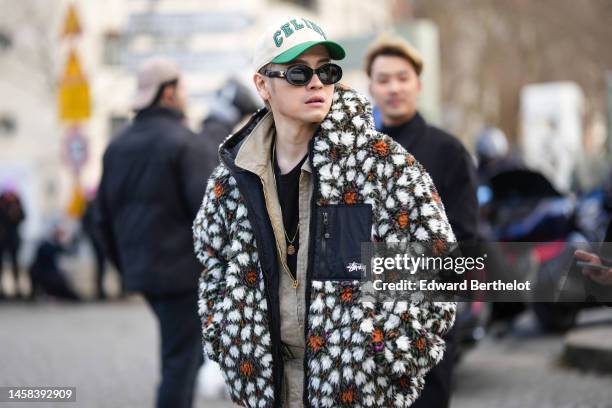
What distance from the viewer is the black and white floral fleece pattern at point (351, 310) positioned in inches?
135

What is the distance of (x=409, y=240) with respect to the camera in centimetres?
348

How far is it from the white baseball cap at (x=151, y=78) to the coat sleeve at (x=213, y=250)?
9.01 feet

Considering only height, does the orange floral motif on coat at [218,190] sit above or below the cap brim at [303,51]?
below

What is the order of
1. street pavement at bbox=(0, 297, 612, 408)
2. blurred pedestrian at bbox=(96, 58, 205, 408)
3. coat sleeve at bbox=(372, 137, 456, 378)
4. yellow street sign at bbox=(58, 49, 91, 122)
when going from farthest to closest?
yellow street sign at bbox=(58, 49, 91, 122) → street pavement at bbox=(0, 297, 612, 408) → blurred pedestrian at bbox=(96, 58, 205, 408) → coat sleeve at bbox=(372, 137, 456, 378)

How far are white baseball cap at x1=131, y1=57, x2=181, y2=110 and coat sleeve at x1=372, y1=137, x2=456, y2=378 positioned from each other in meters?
3.23

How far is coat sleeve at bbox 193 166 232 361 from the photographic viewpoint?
12.3 feet

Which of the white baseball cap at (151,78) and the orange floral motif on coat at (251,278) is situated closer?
the orange floral motif on coat at (251,278)

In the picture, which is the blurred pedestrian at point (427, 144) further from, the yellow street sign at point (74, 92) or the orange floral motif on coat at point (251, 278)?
the yellow street sign at point (74, 92)

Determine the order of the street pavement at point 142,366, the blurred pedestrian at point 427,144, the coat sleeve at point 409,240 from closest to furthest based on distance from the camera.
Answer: the coat sleeve at point 409,240
the blurred pedestrian at point 427,144
the street pavement at point 142,366

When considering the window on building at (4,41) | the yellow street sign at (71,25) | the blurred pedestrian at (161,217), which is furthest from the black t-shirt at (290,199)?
the window on building at (4,41)

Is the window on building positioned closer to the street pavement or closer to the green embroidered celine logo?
the street pavement

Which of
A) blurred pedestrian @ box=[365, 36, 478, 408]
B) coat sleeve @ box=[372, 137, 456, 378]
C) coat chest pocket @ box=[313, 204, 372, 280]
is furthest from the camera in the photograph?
blurred pedestrian @ box=[365, 36, 478, 408]

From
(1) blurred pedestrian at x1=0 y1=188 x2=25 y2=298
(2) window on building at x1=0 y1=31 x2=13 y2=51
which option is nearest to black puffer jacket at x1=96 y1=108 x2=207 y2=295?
(1) blurred pedestrian at x1=0 y1=188 x2=25 y2=298

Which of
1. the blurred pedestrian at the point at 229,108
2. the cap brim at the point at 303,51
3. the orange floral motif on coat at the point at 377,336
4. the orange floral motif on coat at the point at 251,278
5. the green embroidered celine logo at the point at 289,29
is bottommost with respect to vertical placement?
the orange floral motif on coat at the point at 377,336
